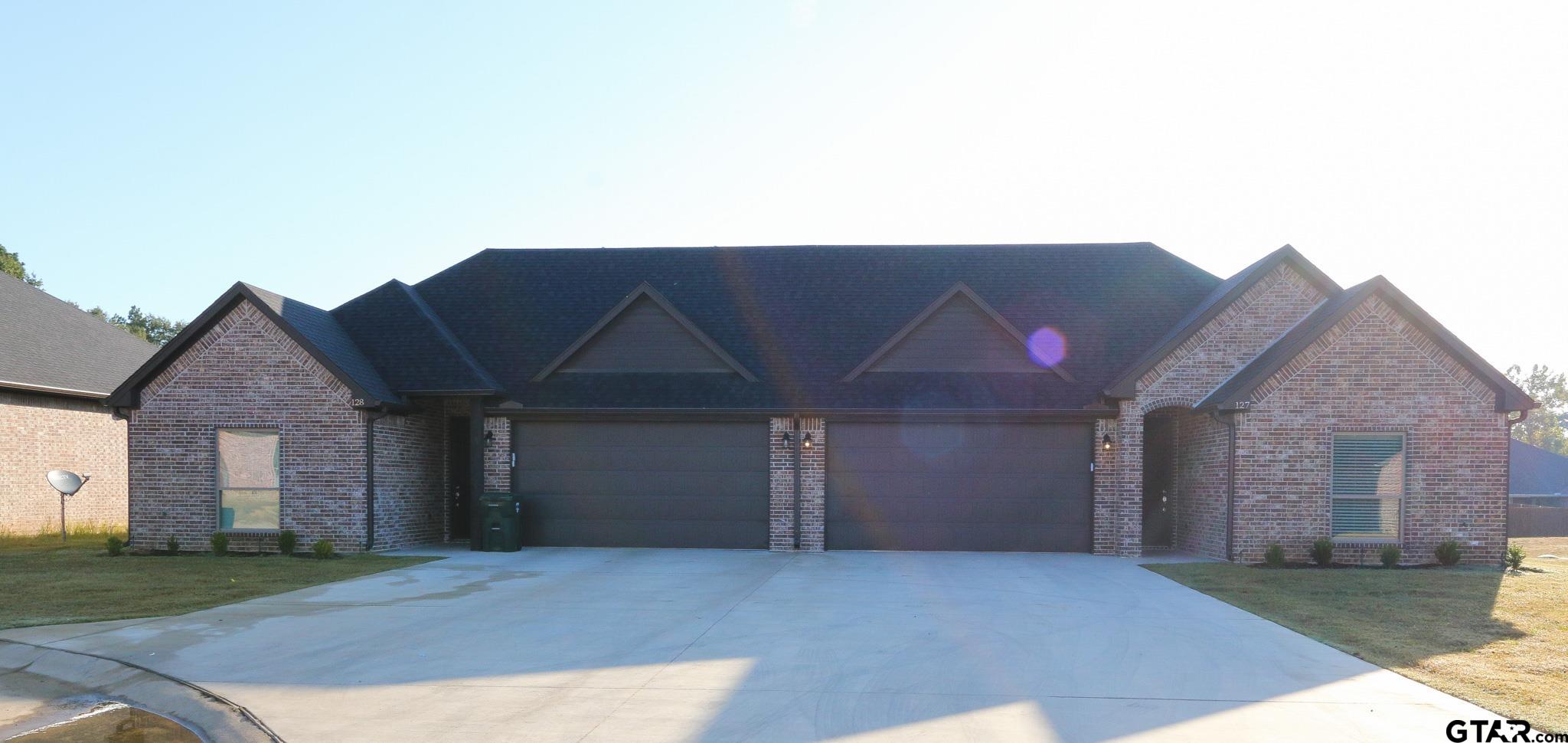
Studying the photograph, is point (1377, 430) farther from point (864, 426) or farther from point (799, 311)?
point (799, 311)

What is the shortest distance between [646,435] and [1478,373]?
1438 cm

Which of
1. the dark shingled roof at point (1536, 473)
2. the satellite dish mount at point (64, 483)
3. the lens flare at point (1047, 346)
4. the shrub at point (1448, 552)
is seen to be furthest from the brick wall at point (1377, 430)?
the dark shingled roof at point (1536, 473)

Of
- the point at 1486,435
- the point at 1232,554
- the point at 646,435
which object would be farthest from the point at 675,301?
the point at 1486,435

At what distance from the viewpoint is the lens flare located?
19.0 metres

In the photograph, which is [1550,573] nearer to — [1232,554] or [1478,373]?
[1478,373]

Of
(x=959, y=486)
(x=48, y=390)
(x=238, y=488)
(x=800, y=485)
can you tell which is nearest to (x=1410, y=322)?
(x=959, y=486)

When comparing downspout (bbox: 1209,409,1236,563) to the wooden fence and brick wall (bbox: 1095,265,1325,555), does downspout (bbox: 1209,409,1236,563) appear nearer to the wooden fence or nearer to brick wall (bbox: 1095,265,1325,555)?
brick wall (bbox: 1095,265,1325,555)

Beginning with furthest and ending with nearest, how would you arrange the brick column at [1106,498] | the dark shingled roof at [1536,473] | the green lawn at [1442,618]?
the dark shingled roof at [1536,473], the brick column at [1106,498], the green lawn at [1442,618]

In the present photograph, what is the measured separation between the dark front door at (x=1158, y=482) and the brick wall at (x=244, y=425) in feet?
49.7

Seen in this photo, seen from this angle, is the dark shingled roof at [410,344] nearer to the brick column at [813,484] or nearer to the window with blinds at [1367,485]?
the brick column at [813,484]

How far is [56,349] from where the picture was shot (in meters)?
24.2

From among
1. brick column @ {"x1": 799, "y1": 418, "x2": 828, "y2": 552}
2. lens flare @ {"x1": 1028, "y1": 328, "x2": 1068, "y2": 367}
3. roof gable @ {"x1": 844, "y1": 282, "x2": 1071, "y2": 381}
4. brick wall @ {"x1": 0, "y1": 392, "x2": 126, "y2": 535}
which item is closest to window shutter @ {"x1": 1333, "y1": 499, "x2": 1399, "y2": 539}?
lens flare @ {"x1": 1028, "y1": 328, "x2": 1068, "y2": 367}

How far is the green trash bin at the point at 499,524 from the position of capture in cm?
1809

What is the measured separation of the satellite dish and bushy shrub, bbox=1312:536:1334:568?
24.0m
